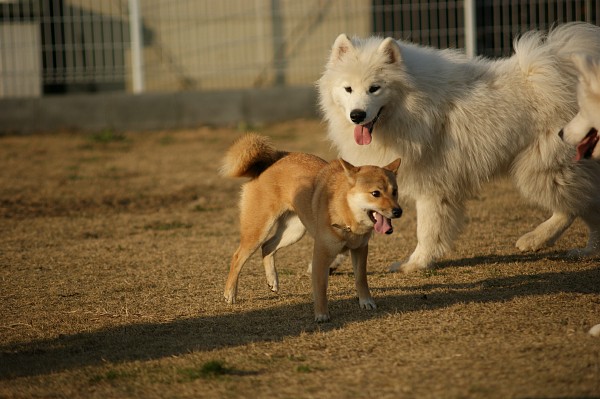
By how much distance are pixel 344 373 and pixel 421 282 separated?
169 centimetres

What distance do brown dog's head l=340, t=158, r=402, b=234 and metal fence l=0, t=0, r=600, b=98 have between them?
27.0 ft

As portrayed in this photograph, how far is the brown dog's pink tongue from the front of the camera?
4258 mm

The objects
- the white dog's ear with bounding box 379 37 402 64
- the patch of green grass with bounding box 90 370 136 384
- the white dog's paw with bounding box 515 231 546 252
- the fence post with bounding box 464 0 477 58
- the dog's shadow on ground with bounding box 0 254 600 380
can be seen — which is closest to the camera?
the patch of green grass with bounding box 90 370 136 384

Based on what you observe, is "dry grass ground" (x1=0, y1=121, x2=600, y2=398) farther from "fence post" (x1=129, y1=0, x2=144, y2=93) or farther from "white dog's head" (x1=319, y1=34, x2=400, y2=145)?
"fence post" (x1=129, y1=0, x2=144, y2=93)

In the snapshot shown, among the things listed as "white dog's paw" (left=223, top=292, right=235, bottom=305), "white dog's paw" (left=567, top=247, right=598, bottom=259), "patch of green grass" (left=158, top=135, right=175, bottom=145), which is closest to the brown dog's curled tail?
"white dog's paw" (left=223, top=292, right=235, bottom=305)

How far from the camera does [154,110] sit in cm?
1275

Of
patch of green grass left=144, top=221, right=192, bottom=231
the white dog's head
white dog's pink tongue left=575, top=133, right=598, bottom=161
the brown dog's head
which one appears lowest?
patch of green grass left=144, top=221, right=192, bottom=231

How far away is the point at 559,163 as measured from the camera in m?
5.39

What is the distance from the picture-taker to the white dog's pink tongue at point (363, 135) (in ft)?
17.8

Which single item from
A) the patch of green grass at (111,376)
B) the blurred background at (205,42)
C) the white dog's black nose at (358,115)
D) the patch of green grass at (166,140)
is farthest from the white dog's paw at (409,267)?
the blurred background at (205,42)

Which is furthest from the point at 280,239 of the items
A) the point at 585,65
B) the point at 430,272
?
the point at 585,65

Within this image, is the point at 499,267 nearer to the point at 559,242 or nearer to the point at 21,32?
the point at 559,242

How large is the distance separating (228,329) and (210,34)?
9.00 meters

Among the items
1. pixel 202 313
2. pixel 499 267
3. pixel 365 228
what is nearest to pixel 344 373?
pixel 365 228
